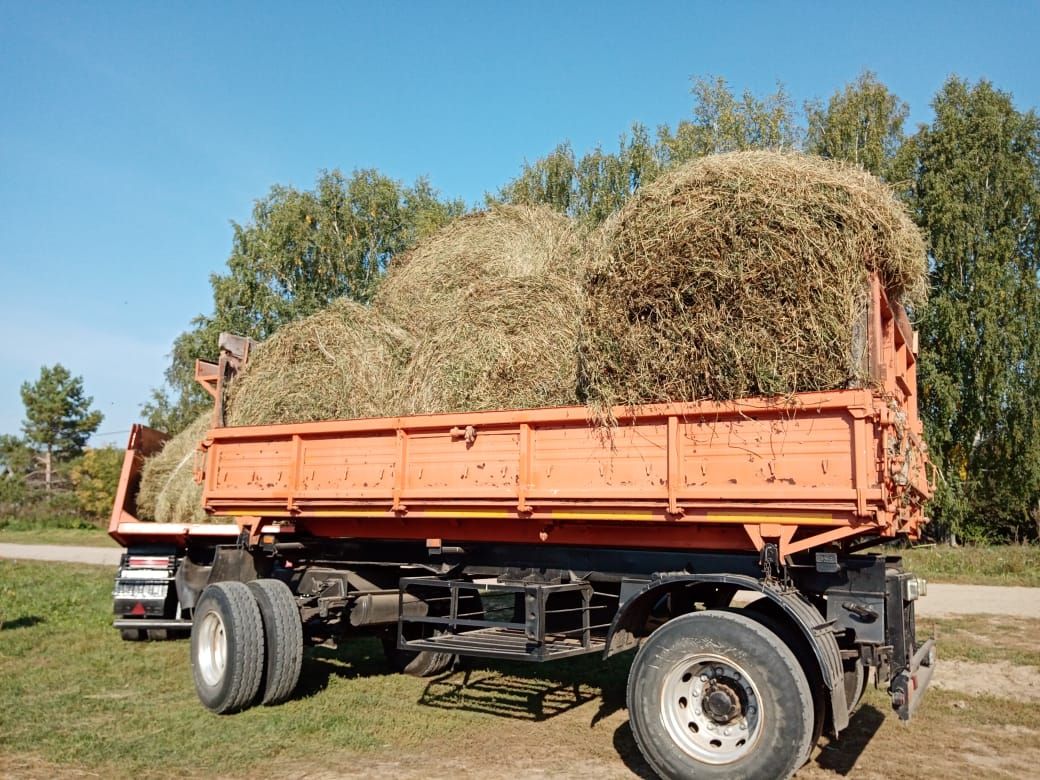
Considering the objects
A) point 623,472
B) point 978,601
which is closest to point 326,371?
point 623,472

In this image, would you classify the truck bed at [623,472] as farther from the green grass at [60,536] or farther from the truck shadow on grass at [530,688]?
the green grass at [60,536]

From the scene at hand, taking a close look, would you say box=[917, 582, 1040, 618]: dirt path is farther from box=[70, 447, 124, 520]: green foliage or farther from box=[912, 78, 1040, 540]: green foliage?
box=[70, 447, 124, 520]: green foliage

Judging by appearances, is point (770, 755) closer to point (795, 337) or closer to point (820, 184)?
point (795, 337)

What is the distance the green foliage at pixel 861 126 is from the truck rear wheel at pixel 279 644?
2053 centimetres

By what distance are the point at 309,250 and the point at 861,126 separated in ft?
50.9

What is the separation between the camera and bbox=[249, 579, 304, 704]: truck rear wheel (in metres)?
6.48

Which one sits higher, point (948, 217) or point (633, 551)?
point (948, 217)

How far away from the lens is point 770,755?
4.41 meters

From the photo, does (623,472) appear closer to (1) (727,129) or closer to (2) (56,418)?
(1) (727,129)

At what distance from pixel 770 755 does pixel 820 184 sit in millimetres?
3180

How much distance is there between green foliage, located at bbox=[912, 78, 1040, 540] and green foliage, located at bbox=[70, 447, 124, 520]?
3297 centimetres

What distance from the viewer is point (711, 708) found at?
15.3ft

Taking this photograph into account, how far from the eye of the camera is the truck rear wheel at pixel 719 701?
4.42m

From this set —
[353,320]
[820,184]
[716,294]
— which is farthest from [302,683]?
[820,184]
